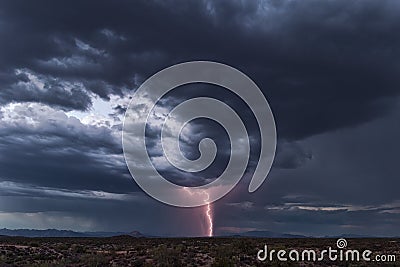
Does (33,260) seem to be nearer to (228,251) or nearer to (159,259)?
(159,259)

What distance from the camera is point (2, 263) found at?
1774 inches

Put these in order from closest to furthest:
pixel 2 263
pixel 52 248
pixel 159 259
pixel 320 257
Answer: pixel 2 263, pixel 159 259, pixel 320 257, pixel 52 248

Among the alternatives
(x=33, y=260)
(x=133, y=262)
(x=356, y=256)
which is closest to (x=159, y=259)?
(x=133, y=262)

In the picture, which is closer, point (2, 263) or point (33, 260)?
point (2, 263)

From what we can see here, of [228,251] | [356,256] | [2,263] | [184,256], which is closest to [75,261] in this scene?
[2,263]

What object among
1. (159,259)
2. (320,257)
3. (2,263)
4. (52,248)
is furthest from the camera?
(52,248)

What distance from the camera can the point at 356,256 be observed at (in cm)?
5244

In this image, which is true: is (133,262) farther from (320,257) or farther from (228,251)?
(320,257)

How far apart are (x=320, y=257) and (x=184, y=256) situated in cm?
1663

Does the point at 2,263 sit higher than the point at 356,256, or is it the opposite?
the point at 356,256

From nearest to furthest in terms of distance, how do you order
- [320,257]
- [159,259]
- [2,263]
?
[2,263]
[159,259]
[320,257]

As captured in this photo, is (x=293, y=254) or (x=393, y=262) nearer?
(x=393, y=262)

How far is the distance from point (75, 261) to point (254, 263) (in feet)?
67.9

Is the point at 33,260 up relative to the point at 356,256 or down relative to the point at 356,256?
down
